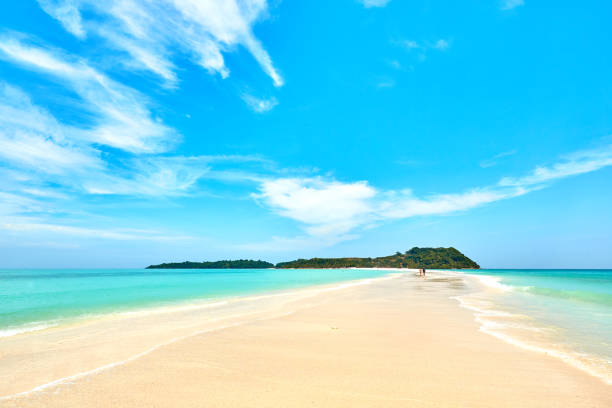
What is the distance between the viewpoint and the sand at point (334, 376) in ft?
15.5

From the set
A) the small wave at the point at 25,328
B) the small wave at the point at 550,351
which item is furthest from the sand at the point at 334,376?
the small wave at the point at 25,328

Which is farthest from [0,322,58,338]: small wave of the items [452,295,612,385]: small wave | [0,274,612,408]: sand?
[452,295,612,385]: small wave

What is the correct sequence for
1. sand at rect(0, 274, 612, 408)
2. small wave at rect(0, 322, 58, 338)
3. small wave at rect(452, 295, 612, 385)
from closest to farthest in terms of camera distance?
1. sand at rect(0, 274, 612, 408)
2. small wave at rect(452, 295, 612, 385)
3. small wave at rect(0, 322, 58, 338)

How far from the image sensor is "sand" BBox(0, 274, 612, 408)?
473cm

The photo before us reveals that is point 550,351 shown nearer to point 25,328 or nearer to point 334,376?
point 334,376

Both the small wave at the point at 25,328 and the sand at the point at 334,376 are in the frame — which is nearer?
the sand at the point at 334,376

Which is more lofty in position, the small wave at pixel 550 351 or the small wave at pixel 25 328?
the small wave at pixel 550 351

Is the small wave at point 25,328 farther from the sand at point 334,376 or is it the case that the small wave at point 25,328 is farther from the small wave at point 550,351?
the small wave at point 550,351

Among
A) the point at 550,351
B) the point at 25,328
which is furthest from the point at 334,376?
the point at 25,328

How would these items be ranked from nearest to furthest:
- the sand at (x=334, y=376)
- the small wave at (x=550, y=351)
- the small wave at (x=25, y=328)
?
the sand at (x=334, y=376), the small wave at (x=550, y=351), the small wave at (x=25, y=328)

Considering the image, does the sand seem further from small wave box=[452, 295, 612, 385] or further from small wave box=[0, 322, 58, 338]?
small wave box=[0, 322, 58, 338]

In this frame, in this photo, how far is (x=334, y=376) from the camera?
5770 mm

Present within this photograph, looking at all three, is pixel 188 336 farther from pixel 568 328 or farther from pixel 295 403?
pixel 568 328

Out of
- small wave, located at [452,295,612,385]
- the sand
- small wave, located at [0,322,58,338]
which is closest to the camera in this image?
the sand
